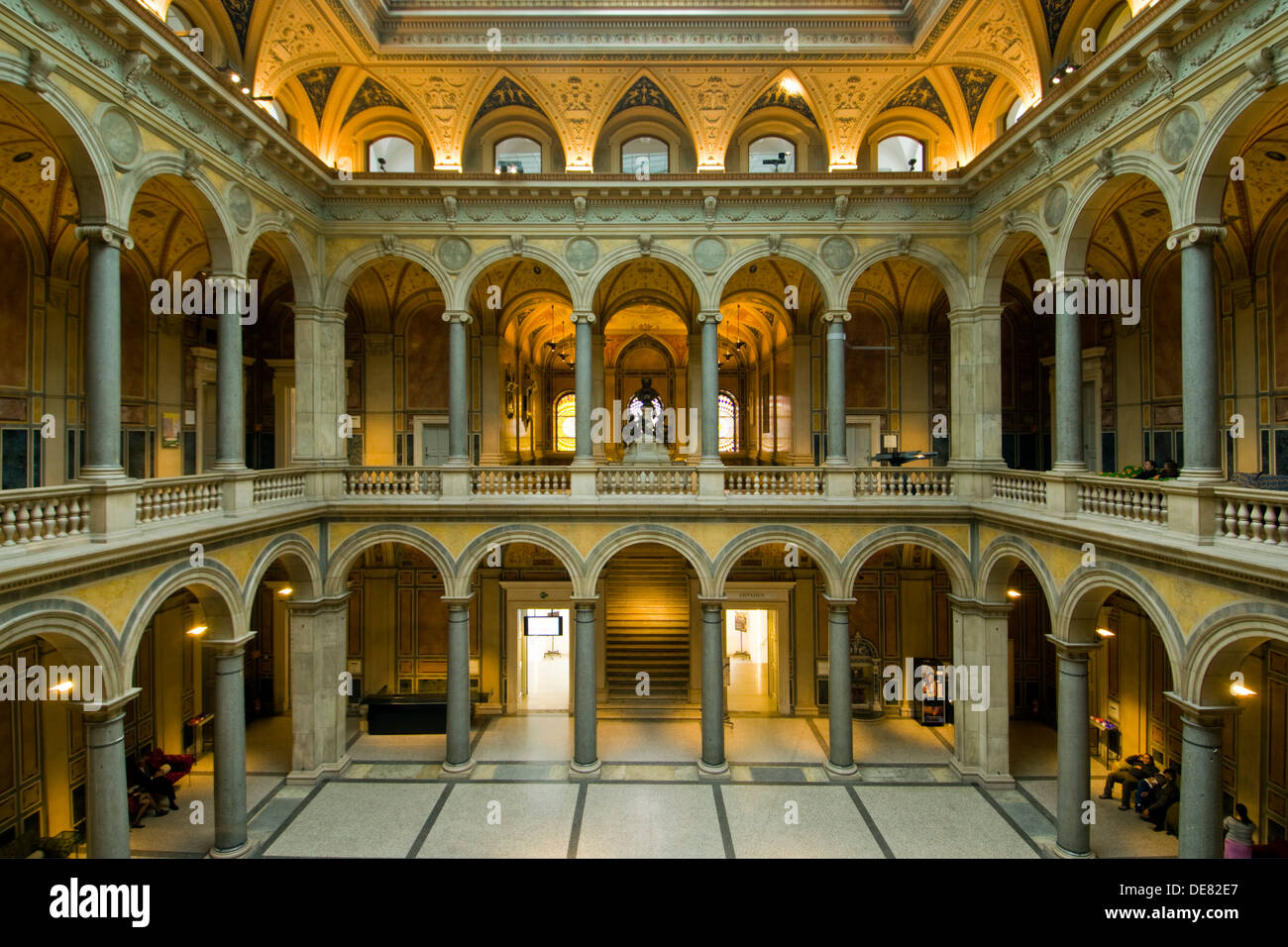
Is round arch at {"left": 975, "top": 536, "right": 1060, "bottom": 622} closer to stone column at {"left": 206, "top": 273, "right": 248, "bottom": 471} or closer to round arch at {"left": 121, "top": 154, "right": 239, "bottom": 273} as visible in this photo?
stone column at {"left": 206, "top": 273, "right": 248, "bottom": 471}

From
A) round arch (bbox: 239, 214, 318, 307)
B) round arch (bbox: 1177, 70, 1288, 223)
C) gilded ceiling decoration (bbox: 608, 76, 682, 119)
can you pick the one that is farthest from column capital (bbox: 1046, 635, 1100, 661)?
round arch (bbox: 239, 214, 318, 307)

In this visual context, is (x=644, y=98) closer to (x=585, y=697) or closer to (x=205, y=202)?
(x=205, y=202)

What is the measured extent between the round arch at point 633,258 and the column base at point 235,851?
1188 cm

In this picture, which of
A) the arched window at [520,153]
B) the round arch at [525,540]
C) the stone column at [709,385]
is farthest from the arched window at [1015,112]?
the round arch at [525,540]

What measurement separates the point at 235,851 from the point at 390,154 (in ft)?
47.8

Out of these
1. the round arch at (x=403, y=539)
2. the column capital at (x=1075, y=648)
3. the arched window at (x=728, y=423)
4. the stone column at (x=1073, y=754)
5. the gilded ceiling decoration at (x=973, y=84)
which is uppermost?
the gilded ceiling decoration at (x=973, y=84)

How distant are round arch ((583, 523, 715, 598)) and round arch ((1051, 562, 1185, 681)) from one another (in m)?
6.57

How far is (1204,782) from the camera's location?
9617 mm

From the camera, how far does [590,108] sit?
16.7m

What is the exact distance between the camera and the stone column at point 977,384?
51.5 ft

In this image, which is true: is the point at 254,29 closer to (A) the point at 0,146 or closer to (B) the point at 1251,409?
(A) the point at 0,146

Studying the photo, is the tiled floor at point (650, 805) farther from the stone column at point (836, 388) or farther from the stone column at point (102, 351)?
the stone column at point (102, 351)

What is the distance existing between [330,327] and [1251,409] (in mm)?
17598
